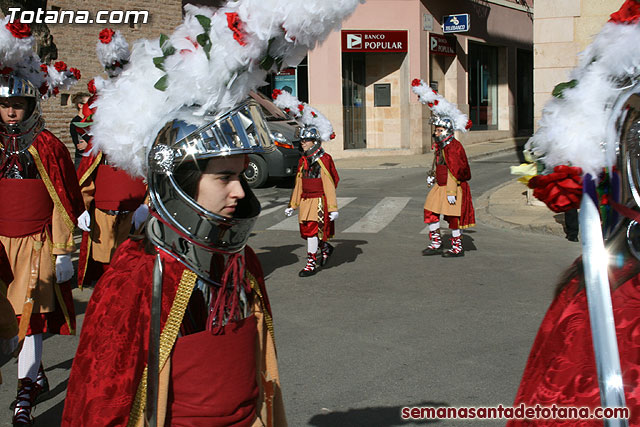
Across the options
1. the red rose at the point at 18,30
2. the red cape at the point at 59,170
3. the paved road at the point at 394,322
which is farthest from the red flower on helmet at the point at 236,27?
the red rose at the point at 18,30

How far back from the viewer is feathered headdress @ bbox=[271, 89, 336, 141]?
32.5 ft

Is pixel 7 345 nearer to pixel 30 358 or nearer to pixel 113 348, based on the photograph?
pixel 30 358

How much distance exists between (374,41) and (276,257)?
52.8ft

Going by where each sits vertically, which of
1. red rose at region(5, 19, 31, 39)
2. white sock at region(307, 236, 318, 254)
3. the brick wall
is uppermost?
the brick wall

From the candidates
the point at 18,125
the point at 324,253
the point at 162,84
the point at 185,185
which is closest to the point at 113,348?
the point at 185,185

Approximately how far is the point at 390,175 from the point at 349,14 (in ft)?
55.9

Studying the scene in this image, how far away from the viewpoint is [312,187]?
30.5 feet

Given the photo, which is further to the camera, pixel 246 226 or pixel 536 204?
pixel 536 204

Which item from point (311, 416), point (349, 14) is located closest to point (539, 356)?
point (349, 14)

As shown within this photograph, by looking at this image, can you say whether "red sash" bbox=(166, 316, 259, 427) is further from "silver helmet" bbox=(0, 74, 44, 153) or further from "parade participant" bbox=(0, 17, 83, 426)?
"silver helmet" bbox=(0, 74, 44, 153)

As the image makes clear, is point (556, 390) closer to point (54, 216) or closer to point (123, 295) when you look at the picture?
point (123, 295)

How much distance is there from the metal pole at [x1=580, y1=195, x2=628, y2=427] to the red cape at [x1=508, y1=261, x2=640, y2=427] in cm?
6

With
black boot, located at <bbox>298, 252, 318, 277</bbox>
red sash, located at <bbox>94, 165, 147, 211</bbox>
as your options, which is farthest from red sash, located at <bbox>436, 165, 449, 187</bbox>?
red sash, located at <bbox>94, 165, 147, 211</bbox>

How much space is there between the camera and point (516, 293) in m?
7.61
